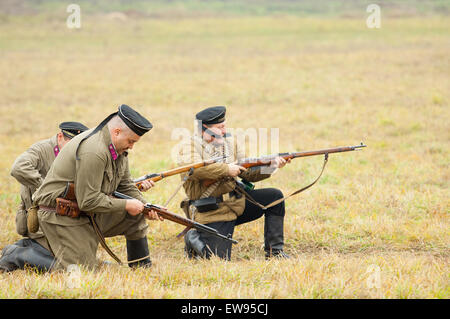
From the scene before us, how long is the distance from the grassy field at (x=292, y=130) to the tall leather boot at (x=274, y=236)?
19 cm

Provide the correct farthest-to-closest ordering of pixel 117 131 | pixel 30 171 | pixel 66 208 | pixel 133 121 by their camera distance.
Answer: pixel 30 171, pixel 66 208, pixel 117 131, pixel 133 121

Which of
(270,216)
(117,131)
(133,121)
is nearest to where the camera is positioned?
(133,121)

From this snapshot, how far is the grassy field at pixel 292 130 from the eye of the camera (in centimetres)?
524

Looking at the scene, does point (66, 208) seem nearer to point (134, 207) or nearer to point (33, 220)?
point (33, 220)

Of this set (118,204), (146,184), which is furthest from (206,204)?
(118,204)

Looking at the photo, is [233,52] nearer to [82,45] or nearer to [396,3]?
[82,45]

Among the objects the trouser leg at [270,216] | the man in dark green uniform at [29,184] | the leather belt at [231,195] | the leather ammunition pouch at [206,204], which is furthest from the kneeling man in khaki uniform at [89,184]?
the trouser leg at [270,216]

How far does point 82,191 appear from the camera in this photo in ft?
17.6

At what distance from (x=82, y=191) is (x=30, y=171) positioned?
4.12ft

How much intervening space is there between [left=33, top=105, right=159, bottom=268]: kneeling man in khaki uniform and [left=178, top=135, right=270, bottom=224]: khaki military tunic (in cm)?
99

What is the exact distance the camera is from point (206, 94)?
2092 centimetres

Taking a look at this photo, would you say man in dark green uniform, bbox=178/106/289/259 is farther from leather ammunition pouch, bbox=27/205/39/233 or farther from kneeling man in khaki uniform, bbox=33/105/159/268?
leather ammunition pouch, bbox=27/205/39/233

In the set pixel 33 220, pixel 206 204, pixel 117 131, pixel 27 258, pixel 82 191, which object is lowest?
pixel 27 258

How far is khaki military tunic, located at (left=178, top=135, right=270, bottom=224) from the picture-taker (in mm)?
6750
